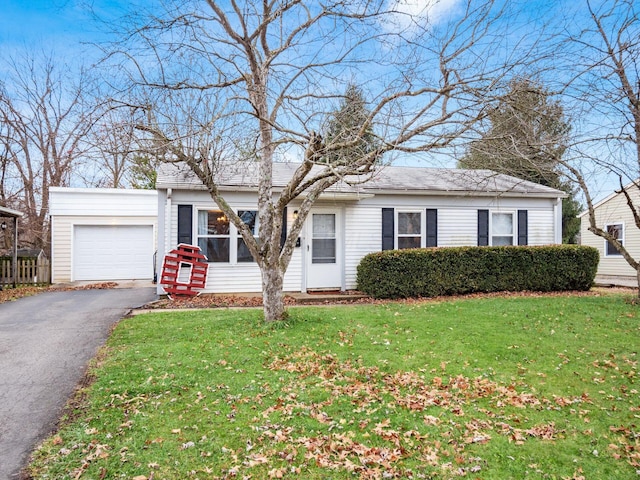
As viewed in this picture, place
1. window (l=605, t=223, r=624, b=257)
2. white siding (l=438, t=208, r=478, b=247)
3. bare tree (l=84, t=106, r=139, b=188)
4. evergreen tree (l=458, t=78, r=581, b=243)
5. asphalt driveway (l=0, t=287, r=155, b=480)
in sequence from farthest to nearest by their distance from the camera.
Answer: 1. window (l=605, t=223, r=624, b=257)
2. white siding (l=438, t=208, r=478, b=247)
3. bare tree (l=84, t=106, r=139, b=188)
4. evergreen tree (l=458, t=78, r=581, b=243)
5. asphalt driveway (l=0, t=287, r=155, b=480)

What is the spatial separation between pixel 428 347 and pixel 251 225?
628 cm

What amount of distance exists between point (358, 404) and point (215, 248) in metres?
7.44

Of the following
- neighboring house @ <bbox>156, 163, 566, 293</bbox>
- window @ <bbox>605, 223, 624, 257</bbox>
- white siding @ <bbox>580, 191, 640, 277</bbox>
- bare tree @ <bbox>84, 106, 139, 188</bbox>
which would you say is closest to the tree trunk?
bare tree @ <bbox>84, 106, 139, 188</bbox>

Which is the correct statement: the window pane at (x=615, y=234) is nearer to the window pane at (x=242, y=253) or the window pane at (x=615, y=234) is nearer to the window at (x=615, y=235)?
the window at (x=615, y=235)

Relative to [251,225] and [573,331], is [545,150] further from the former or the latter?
[251,225]

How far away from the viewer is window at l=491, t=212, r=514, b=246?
12.3 m

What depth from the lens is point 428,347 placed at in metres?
5.67

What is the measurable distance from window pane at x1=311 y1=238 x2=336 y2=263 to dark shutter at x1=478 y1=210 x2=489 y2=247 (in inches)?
178

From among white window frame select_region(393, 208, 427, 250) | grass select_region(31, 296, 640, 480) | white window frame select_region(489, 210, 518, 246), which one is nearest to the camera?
grass select_region(31, 296, 640, 480)

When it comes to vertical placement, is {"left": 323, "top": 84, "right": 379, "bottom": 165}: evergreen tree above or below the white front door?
above

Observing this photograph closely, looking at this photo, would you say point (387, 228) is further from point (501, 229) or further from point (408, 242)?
point (501, 229)

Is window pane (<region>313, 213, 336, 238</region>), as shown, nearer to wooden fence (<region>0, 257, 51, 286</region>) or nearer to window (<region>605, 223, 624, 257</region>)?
wooden fence (<region>0, 257, 51, 286</region>)

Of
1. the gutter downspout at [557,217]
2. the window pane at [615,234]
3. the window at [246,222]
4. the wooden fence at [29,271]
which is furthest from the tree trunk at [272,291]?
the window pane at [615,234]

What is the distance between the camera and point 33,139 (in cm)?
1789
